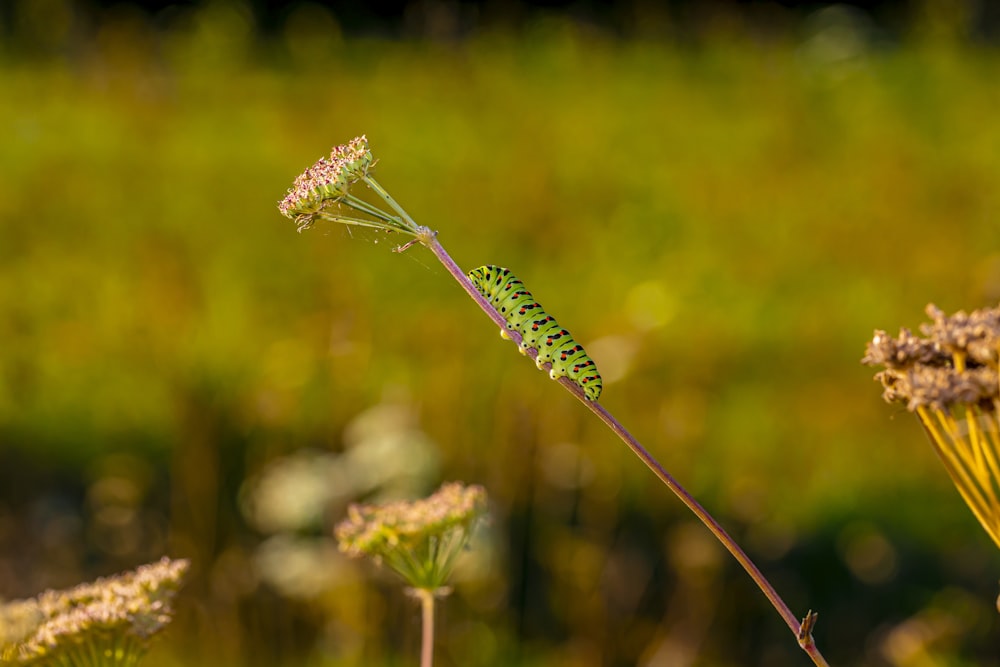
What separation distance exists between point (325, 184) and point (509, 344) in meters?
4.12

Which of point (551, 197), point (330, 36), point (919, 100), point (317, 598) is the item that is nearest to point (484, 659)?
point (317, 598)

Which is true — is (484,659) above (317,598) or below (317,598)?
below

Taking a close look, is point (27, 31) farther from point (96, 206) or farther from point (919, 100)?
point (919, 100)

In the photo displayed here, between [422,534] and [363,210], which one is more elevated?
[363,210]

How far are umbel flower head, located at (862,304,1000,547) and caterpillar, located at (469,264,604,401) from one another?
0.24 metres

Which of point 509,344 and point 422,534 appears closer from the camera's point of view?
point 422,534

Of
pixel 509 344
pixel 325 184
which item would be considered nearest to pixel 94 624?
pixel 325 184

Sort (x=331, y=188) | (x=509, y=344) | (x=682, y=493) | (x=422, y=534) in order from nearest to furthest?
(x=682, y=493) → (x=331, y=188) → (x=422, y=534) → (x=509, y=344)

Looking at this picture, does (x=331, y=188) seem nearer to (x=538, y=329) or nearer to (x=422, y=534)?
(x=538, y=329)

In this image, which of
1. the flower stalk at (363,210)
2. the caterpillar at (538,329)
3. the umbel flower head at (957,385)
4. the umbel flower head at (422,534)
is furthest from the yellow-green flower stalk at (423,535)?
the umbel flower head at (957,385)

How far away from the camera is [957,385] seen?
88 cm

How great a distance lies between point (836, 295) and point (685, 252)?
818 mm

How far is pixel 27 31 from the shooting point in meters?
11.3

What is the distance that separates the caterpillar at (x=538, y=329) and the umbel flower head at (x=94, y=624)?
0.35 m
